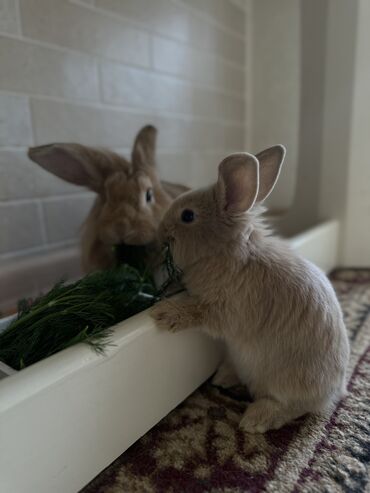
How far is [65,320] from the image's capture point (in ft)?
1.82

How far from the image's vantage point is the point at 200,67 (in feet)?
5.11

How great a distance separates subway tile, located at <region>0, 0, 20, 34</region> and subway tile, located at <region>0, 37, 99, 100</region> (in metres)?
0.02

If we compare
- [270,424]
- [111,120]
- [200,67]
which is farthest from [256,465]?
[200,67]

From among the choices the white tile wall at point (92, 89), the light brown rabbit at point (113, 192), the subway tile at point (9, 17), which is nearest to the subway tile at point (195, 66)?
the white tile wall at point (92, 89)

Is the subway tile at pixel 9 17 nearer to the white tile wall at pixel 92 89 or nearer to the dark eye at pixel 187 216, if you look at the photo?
the white tile wall at pixel 92 89

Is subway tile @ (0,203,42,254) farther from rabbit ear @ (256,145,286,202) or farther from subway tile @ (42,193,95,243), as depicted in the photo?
rabbit ear @ (256,145,286,202)

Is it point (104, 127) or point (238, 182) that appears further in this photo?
point (104, 127)

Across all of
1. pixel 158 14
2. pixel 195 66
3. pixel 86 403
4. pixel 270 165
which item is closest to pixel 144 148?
pixel 270 165

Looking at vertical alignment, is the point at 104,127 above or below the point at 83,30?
below

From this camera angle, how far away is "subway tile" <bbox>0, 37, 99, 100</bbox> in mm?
930

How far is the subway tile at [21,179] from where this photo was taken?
0.97 m

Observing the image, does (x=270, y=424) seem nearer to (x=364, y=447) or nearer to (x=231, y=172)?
(x=364, y=447)

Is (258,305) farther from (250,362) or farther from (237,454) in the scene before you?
(237,454)

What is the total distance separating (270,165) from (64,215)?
71 centimetres
